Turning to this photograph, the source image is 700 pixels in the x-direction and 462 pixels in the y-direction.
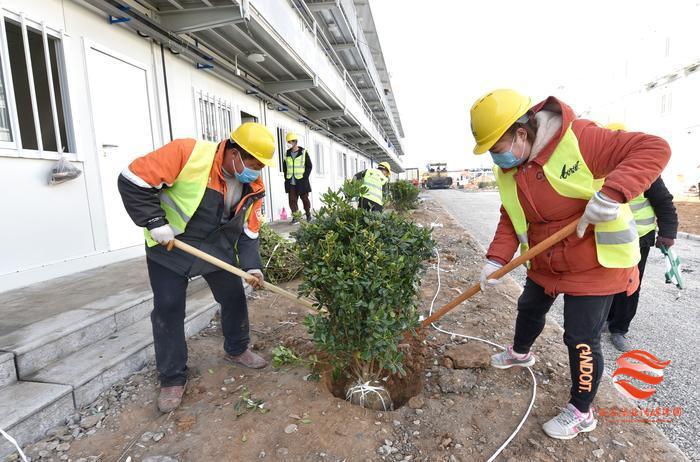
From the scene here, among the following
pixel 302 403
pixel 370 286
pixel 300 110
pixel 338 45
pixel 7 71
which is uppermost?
pixel 338 45

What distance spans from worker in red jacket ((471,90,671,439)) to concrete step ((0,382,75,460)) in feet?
8.60

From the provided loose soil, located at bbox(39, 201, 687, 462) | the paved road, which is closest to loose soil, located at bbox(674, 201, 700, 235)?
the paved road

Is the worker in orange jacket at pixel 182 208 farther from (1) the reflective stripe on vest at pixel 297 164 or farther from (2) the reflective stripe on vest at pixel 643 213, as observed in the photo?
(1) the reflective stripe on vest at pixel 297 164

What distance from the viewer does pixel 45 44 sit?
363 centimetres

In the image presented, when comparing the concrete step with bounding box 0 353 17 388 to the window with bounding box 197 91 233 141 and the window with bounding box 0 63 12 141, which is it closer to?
the window with bounding box 0 63 12 141

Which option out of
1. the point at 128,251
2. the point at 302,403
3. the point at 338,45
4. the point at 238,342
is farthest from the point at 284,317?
the point at 338,45

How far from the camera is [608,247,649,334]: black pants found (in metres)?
3.12

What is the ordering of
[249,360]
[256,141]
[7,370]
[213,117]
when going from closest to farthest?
[7,370]
[256,141]
[249,360]
[213,117]

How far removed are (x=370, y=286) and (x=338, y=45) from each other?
573 inches

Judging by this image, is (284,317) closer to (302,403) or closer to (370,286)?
(302,403)

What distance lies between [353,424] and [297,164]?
20.6 feet

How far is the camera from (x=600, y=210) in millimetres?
1739

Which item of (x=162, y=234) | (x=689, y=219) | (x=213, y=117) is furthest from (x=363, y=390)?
(x=689, y=219)

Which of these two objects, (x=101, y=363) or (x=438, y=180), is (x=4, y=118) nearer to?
(x=101, y=363)
